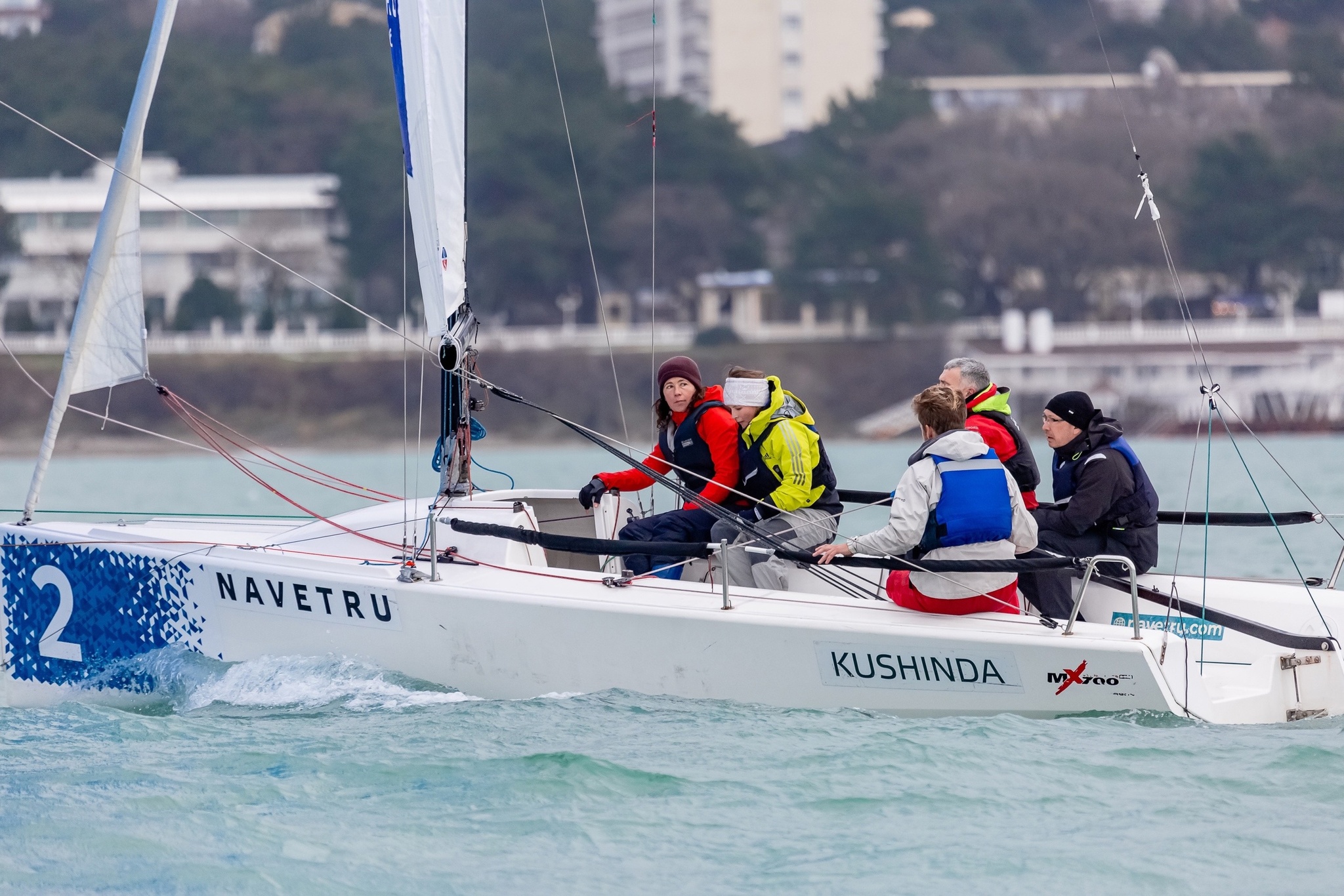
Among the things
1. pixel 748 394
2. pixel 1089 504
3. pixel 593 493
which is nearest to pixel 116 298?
pixel 593 493

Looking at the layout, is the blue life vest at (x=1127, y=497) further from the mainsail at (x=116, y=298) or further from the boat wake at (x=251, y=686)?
the mainsail at (x=116, y=298)

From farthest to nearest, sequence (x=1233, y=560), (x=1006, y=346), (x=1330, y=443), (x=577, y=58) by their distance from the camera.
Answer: (x=577, y=58) → (x=1006, y=346) → (x=1330, y=443) → (x=1233, y=560)

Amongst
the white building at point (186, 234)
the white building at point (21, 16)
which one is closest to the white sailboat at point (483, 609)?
the white building at point (186, 234)

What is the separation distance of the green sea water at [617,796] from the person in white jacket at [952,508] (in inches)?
21.3

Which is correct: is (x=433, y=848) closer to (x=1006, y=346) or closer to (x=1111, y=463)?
(x=1111, y=463)

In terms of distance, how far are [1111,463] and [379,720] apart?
8.65 ft

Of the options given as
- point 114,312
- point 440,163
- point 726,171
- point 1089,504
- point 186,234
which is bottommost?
point 1089,504

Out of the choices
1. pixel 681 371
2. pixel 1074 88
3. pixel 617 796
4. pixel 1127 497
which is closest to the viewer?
pixel 617 796

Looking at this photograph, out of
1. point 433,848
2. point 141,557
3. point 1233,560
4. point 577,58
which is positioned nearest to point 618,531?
point 141,557

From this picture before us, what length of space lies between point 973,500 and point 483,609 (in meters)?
1.72

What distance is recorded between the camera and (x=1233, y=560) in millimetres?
13039

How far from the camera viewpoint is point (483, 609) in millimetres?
6156

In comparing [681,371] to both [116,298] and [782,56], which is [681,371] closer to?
[116,298]

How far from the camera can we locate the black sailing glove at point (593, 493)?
6.68m
